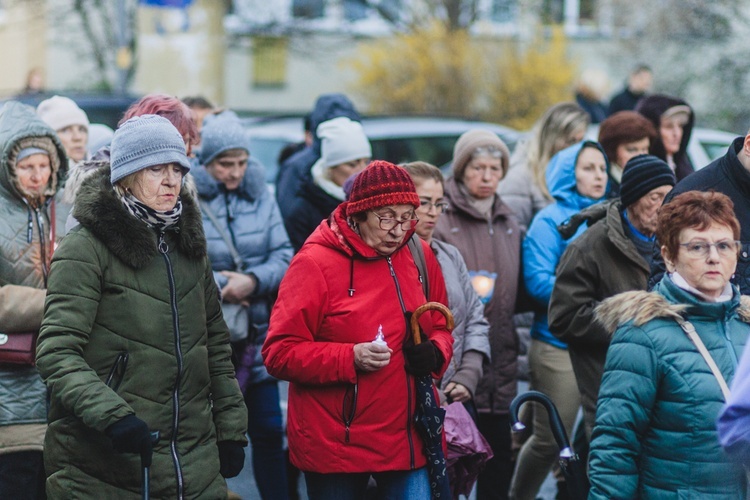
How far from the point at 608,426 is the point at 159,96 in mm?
2486

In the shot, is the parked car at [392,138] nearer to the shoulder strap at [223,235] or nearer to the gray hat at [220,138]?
the gray hat at [220,138]

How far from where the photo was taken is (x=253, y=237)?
6.33 meters

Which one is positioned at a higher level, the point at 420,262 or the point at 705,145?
the point at 420,262

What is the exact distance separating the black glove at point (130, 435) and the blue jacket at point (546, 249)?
2.83 m

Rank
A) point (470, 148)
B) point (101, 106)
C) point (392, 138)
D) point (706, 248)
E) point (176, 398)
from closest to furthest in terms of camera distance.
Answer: point (706, 248), point (176, 398), point (470, 148), point (392, 138), point (101, 106)

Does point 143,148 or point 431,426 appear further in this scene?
point 431,426

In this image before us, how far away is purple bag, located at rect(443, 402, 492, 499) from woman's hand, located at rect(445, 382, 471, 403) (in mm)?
171

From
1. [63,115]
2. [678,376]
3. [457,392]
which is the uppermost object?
[63,115]

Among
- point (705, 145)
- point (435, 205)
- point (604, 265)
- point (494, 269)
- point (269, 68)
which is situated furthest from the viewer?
point (269, 68)

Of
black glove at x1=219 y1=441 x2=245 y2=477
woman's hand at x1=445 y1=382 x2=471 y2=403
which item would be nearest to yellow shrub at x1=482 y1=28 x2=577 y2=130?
woman's hand at x1=445 y1=382 x2=471 y2=403

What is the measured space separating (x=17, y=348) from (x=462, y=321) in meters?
1.97

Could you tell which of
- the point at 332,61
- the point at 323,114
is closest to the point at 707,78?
the point at 332,61

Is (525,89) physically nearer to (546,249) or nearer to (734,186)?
(546,249)

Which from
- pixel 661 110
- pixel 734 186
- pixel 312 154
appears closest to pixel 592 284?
pixel 734 186
